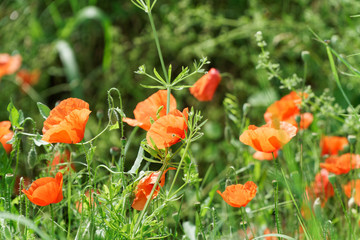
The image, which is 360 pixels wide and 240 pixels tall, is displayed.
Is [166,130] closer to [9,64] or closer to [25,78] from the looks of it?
[9,64]

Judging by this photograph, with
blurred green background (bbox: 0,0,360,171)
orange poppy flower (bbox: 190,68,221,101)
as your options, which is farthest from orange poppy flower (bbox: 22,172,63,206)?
blurred green background (bbox: 0,0,360,171)

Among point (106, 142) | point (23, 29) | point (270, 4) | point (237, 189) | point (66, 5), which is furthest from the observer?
point (66, 5)

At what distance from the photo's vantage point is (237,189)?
2.95 ft

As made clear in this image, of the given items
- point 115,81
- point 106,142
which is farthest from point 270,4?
point 106,142

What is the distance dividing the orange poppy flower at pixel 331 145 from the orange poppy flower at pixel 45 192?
821 mm

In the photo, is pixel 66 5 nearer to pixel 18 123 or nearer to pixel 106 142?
pixel 106 142

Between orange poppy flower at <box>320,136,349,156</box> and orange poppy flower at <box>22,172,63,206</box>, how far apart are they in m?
0.82

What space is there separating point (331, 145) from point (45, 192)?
909 millimetres

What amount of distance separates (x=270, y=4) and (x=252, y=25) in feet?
1.82

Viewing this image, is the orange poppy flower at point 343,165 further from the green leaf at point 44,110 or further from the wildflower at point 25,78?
the wildflower at point 25,78

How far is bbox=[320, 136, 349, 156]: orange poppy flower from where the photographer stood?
1476 mm

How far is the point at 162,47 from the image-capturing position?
2.83m

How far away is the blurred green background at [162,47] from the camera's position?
234 centimetres

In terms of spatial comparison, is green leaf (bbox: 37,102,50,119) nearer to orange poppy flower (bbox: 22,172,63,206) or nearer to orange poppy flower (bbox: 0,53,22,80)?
orange poppy flower (bbox: 22,172,63,206)
